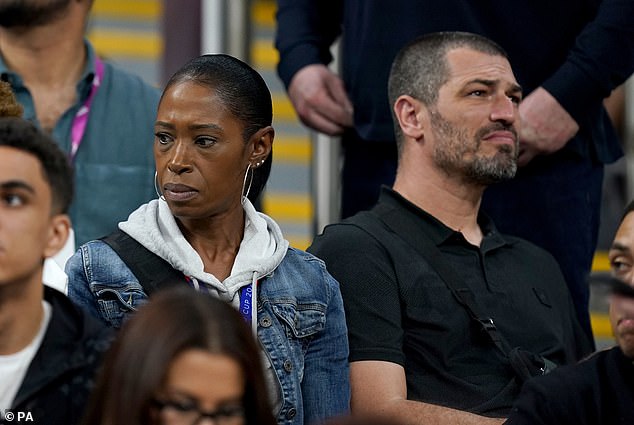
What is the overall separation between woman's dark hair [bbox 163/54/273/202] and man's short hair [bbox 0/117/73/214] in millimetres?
784

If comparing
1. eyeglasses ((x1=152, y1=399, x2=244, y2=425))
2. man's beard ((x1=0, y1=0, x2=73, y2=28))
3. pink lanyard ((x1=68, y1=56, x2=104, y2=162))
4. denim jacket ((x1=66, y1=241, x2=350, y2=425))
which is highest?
man's beard ((x1=0, y1=0, x2=73, y2=28))

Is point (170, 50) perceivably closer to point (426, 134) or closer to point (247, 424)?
point (426, 134)

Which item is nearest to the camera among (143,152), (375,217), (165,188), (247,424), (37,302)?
(247,424)

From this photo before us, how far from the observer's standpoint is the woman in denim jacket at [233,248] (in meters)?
3.48

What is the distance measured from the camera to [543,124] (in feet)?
14.9

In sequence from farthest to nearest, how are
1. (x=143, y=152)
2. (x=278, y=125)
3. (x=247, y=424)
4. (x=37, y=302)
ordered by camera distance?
(x=278, y=125)
(x=143, y=152)
(x=37, y=302)
(x=247, y=424)

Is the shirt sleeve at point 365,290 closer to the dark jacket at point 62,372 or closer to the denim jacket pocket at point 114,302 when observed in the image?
the denim jacket pocket at point 114,302

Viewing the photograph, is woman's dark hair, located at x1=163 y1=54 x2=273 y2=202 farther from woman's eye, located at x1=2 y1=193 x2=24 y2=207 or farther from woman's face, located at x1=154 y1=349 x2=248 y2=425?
woman's face, located at x1=154 y1=349 x2=248 y2=425

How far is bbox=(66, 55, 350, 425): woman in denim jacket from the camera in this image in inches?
137

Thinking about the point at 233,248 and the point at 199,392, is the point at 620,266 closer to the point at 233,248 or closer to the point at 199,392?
the point at 233,248

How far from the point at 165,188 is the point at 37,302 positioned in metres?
0.72

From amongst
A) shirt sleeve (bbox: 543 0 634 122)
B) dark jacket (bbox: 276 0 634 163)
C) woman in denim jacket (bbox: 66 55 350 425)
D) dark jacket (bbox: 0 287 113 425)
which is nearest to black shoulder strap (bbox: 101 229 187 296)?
woman in denim jacket (bbox: 66 55 350 425)

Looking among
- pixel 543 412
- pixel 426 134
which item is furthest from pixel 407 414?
pixel 426 134

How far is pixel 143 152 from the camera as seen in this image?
4.62 metres
